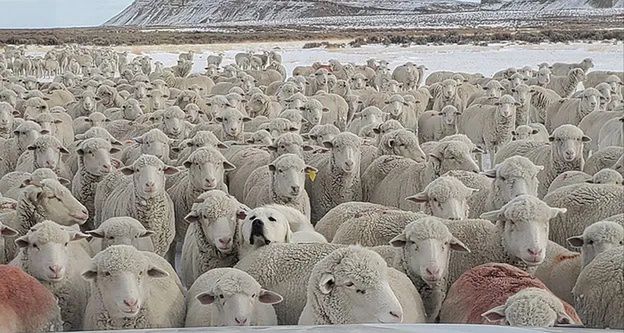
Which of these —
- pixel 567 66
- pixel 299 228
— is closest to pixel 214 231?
pixel 299 228

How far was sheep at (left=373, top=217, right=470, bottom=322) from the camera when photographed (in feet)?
12.7

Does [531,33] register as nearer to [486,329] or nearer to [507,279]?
[507,279]

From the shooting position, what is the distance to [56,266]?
394cm

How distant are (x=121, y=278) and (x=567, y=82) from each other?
11.8 metres

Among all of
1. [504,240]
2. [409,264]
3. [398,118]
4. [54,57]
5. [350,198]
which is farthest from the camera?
[54,57]

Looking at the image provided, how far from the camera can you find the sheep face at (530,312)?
2926 millimetres

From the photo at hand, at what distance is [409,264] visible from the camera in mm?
4008

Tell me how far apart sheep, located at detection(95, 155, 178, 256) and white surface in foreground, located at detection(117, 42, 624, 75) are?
1083 centimetres

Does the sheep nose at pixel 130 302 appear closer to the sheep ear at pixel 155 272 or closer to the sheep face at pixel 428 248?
the sheep ear at pixel 155 272

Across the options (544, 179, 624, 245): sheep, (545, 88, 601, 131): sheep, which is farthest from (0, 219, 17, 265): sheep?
(545, 88, 601, 131): sheep

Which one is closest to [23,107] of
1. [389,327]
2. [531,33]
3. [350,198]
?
[350,198]

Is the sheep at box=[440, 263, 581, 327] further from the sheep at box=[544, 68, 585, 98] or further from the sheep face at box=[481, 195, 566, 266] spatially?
the sheep at box=[544, 68, 585, 98]

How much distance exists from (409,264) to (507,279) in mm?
603

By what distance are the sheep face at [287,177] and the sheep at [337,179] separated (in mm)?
690
